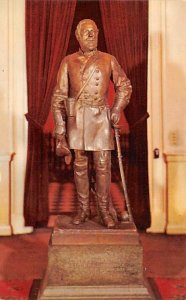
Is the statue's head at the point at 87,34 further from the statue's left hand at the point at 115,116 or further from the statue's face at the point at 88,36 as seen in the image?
the statue's left hand at the point at 115,116

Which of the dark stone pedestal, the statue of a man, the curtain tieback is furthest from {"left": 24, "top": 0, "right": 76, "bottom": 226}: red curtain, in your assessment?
the dark stone pedestal

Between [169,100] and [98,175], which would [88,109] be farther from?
[169,100]

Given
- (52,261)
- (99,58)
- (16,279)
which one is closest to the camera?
(52,261)

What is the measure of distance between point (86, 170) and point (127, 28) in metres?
2.61

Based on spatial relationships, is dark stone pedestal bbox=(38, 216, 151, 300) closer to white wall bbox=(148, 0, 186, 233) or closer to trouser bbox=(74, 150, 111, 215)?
trouser bbox=(74, 150, 111, 215)

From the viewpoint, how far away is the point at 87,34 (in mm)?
3695

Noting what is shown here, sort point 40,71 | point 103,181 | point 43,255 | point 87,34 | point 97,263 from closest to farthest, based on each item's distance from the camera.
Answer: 1. point 97,263
2. point 87,34
3. point 103,181
4. point 43,255
5. point 40,71

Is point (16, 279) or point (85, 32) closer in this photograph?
point (85, 32)

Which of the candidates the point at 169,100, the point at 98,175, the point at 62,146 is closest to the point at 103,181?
the point at 98,175

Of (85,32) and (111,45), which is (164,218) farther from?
(85,32)

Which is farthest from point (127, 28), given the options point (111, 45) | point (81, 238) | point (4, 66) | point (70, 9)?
point (81, 238)

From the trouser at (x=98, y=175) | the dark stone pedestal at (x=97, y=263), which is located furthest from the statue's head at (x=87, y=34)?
the dark stone pedestal at (x=97, y=263)

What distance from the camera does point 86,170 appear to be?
151 inches

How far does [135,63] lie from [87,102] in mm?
2246
